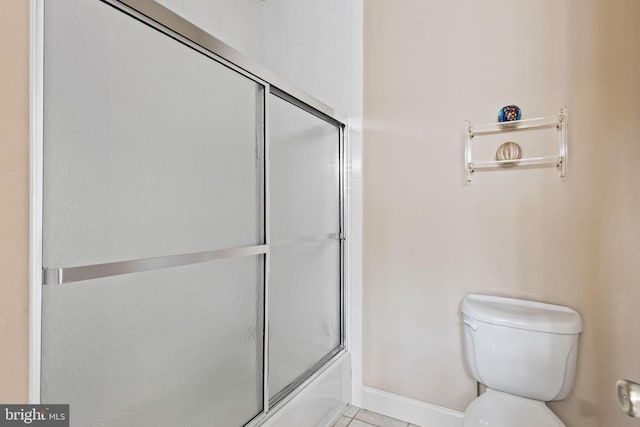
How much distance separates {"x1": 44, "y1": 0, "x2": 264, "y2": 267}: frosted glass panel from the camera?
715 mm

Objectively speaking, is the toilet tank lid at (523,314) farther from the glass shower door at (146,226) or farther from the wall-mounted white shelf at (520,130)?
the glass shower door at (146,226)

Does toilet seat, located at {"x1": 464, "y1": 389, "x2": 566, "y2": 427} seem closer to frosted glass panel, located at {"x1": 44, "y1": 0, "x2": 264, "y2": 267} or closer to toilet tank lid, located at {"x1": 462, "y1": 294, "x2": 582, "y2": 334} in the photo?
toilet tank lid, located at {"x1": 462, "y1": 294, "x2": 582, "y2": 334}

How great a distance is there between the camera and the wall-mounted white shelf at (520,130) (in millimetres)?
1410

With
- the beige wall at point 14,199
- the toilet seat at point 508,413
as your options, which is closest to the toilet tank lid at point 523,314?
the toilet seat at point 508,413

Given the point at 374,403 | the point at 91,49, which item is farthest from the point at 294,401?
the point at 91,49

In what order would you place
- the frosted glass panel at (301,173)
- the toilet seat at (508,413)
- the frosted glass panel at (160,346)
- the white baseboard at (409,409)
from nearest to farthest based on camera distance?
1. the frosted glass panel at (160,346)
2. the toilet seat at (508,413)
3. the frosted glass panel at (301,173)
4. the white baseboard at (409,409)

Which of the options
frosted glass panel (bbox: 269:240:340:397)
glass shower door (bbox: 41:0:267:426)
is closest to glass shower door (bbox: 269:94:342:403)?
frosted glass panel (bbox: 269:240:340:397)

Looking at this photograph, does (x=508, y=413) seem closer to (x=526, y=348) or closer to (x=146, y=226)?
(x=526, y=348)

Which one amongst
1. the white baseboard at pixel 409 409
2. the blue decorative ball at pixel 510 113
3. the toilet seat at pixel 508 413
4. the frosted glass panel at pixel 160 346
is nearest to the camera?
the frosted glass panel at pixel 160 346

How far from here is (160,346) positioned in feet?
3.08

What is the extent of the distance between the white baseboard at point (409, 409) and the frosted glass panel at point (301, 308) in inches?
13.5

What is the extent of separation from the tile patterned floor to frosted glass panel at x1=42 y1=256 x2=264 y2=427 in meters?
0.64

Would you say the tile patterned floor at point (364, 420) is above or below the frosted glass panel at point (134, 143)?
below

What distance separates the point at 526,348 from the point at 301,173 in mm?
1143
